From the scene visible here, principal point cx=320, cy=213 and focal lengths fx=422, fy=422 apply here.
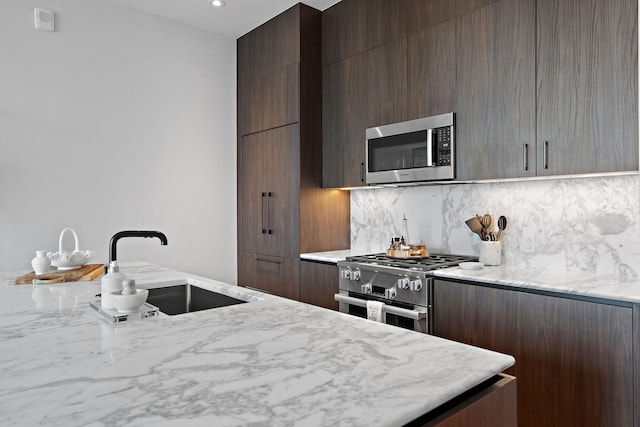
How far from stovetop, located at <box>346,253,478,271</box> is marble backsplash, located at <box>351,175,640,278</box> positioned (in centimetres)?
13

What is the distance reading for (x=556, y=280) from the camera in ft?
6.70

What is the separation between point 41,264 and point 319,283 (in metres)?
1.76

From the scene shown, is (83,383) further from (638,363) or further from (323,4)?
(323,4)

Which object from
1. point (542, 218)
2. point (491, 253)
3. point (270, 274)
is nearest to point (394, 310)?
point (491, 253)

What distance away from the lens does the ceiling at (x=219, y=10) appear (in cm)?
342

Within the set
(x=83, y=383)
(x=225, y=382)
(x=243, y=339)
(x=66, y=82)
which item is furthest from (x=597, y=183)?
(x=66, y=82)

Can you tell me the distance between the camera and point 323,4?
3418 millimetres

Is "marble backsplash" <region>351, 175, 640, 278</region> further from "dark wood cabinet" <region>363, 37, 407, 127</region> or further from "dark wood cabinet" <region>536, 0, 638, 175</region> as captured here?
"dark wood cabinet" <region>363, 37, 407, 127</region>

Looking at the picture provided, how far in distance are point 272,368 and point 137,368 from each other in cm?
30

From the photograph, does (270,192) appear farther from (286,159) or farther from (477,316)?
(477,316)

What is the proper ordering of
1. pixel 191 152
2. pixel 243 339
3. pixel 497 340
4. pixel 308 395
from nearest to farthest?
1. pixel 308 395
2. pixel 243 339
3. pixel 497 340
4. pixel 191 152

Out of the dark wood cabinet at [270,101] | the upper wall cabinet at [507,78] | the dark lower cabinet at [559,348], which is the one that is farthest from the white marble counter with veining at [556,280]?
the dark wood cabinet at [270,101]

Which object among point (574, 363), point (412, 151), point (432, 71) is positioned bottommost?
point (574, 363)

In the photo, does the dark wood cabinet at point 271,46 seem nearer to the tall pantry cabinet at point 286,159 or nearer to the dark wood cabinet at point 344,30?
the tall pantry cabinet at point 286,159
